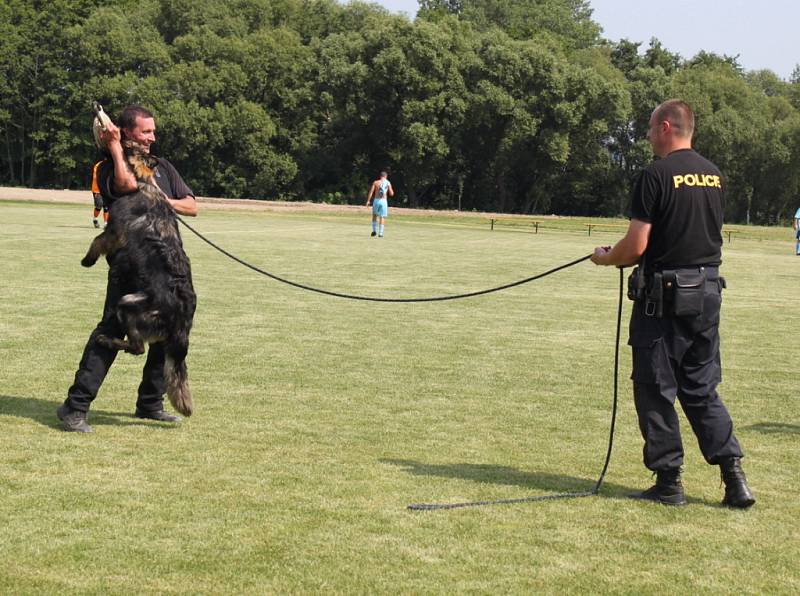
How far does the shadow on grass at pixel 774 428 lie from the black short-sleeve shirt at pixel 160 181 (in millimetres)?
4647

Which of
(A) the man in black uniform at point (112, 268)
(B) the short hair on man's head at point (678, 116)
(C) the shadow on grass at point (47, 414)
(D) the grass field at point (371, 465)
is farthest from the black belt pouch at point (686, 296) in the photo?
(C) the shadow on grass at point (47, 414)

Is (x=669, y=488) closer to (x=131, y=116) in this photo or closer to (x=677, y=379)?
(x=677, y=379)

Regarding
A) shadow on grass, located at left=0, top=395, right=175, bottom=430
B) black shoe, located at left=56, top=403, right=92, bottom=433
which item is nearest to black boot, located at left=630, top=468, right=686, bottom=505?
shadow on grass, located at left=0, top=395, right=175, bottom=430

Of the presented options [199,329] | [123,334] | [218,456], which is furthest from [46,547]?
[199,329]

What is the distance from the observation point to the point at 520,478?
6590mm

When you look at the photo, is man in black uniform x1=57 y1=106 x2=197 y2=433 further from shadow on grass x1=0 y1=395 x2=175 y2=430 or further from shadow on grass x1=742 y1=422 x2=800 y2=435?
shadow on grass x1=742 y1=422 x2=800 y2=435

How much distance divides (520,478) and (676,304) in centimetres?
149

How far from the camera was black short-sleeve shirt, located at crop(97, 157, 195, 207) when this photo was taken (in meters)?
7.30

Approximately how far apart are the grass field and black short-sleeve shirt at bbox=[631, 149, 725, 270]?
144 cm

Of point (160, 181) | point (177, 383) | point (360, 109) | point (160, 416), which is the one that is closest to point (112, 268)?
point (160, 181)

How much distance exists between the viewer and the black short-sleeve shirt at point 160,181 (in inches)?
287

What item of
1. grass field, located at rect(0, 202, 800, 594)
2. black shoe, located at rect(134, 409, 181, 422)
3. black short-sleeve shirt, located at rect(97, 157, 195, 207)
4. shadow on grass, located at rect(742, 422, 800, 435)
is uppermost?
black short-sleeve shirt, located at rect(97, 157, 195, 207)

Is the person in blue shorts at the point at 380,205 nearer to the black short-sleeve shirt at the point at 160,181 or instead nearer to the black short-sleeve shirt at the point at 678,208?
the black short-sleeve shirt at the point at 160,181

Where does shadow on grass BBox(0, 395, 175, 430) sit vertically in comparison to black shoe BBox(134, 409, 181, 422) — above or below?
below
